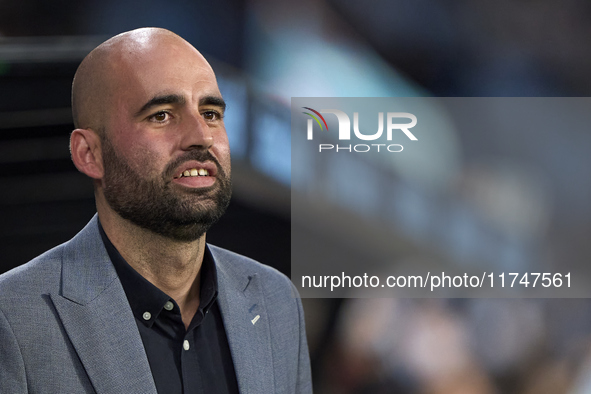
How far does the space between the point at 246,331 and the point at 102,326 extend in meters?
0.44

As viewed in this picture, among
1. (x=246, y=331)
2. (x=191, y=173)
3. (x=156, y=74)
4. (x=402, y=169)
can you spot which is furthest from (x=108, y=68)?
(x=402, y=169)

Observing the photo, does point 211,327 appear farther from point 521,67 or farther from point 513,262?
point 521,67

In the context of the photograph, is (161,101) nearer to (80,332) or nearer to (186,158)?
(186,158)

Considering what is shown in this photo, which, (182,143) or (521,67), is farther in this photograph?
(521,67)

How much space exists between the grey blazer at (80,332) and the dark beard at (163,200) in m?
0.15

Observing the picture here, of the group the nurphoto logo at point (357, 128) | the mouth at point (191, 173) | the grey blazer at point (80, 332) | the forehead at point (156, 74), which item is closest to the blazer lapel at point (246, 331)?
the grey blazer at point (80, 332)

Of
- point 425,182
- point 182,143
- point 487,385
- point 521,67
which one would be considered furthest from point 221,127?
point 487,385

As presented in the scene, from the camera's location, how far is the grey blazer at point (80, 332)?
1.33 meters

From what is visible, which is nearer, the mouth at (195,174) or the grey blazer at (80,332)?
the grey blazer at (80,332)

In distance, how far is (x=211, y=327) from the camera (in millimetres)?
1633

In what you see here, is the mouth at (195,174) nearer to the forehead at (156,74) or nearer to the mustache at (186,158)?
the mustache at (186,158)

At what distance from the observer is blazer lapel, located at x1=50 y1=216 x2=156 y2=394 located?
138cm

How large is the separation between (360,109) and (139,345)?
62.0 inches

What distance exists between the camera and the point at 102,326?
1419mm
